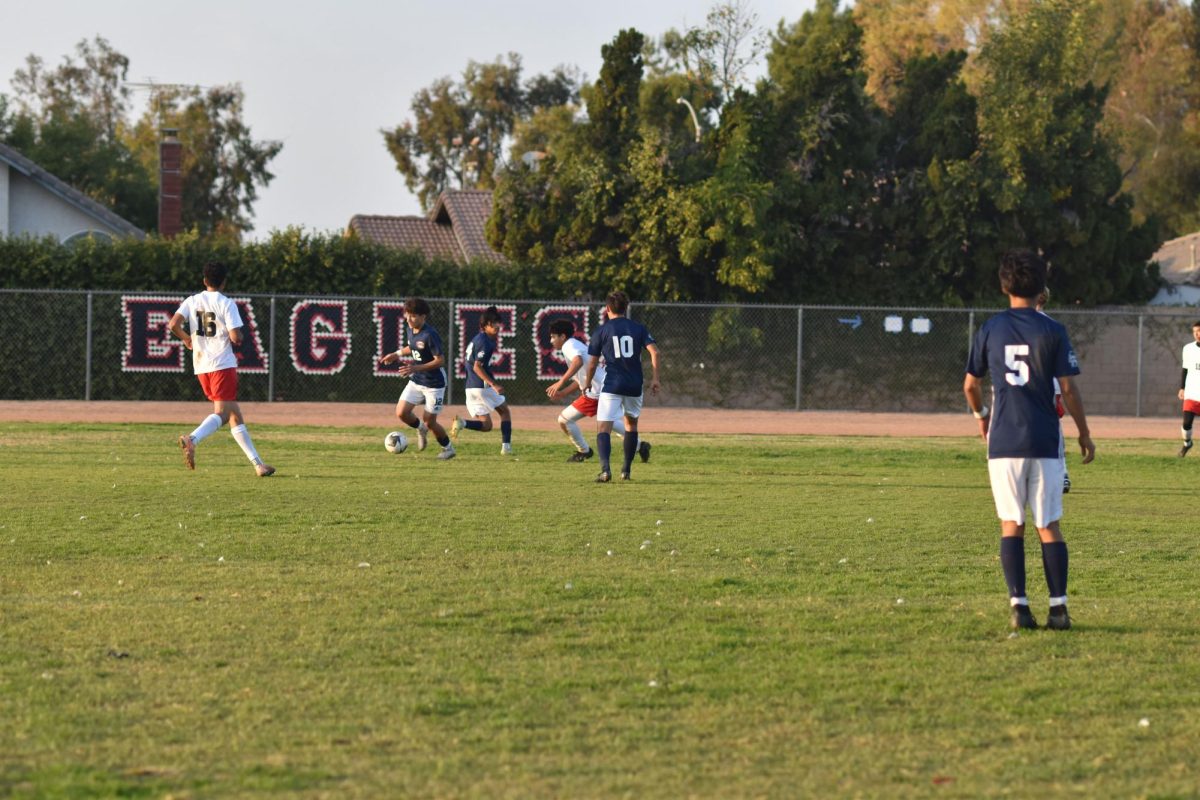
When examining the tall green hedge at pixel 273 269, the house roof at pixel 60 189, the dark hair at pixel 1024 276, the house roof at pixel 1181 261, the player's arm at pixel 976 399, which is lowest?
the player's arm at pixel 976 399

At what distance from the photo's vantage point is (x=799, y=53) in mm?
37719

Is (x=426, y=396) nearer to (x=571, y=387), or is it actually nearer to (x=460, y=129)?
(x=571, y=387)

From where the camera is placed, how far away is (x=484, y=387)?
20375mm

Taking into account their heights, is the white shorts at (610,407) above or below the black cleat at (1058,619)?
above

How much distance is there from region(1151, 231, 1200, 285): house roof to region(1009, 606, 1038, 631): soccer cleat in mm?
36383

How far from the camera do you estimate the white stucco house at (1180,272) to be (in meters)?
42.4

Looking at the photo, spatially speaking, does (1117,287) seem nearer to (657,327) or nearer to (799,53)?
(799,53)

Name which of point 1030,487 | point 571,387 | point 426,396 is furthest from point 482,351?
point 1030,487

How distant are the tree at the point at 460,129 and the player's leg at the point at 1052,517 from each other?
217 feet

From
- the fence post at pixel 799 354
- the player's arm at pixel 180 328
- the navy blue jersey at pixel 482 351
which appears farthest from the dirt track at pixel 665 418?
the player's arm at pixel 180 328

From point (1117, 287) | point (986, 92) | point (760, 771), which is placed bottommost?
point (760, 771)

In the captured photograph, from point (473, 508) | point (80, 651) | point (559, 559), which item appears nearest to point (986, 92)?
point (473, 508)

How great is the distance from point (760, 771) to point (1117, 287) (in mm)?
36220

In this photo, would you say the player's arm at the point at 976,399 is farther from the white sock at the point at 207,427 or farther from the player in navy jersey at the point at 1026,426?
the white sock at the point at 207,427
